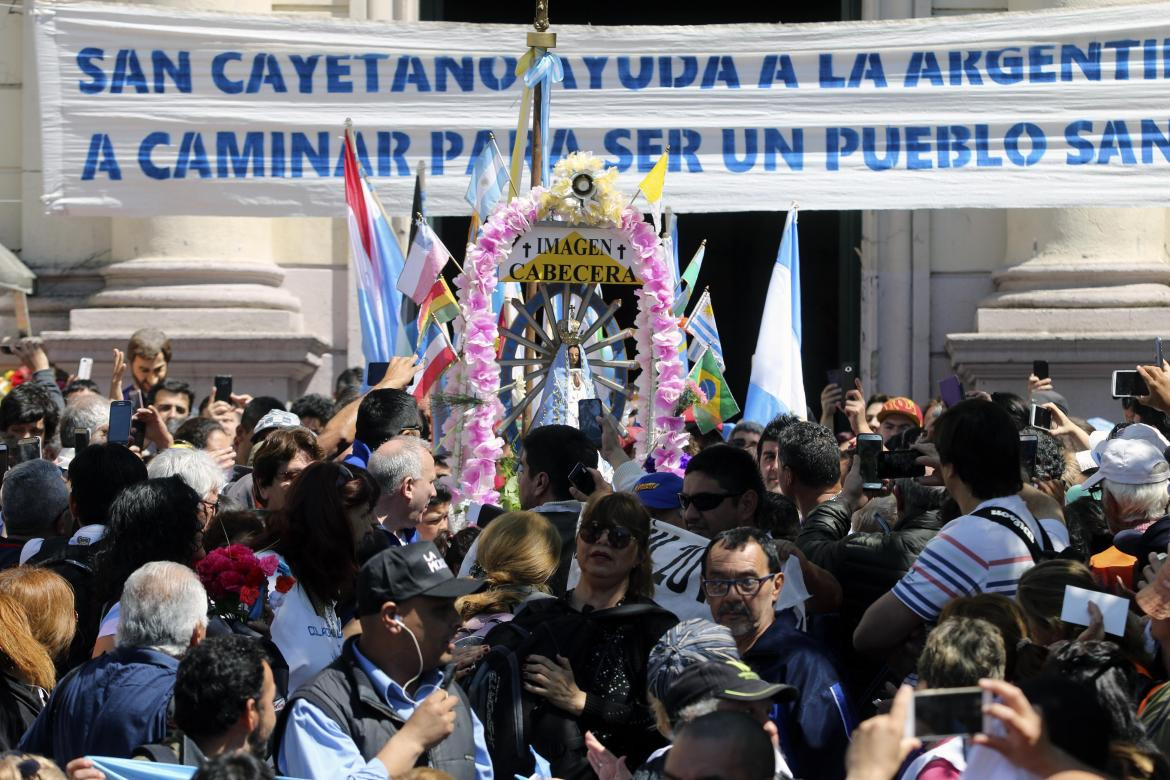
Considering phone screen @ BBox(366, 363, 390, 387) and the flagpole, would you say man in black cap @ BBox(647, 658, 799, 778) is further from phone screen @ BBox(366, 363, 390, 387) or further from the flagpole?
the flagpole

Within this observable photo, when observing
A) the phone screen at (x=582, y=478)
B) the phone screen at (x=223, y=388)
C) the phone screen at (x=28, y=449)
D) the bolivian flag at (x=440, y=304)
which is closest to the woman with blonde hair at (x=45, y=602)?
the phone screen at (x=582, y=478)

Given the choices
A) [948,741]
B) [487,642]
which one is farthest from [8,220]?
[948,741]

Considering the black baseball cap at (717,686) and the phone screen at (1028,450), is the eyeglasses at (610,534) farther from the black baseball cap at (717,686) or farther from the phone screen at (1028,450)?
the phone screen at (1028,450)

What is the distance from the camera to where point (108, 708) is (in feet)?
15.3

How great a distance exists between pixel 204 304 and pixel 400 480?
681 centimetres

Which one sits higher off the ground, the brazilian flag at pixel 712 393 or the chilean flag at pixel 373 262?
the chilean flag at pixel 373 262

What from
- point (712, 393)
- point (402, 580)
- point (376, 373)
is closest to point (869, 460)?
point (402, 580)

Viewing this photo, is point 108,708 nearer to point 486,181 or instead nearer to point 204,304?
point 486,181

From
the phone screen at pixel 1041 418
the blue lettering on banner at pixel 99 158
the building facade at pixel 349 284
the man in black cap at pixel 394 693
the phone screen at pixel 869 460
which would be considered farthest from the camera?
the building facade at pixel 349 284

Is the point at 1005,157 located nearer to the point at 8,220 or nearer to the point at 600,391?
the point at 600,391

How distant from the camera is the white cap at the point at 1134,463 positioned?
634cm

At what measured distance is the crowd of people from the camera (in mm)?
4047

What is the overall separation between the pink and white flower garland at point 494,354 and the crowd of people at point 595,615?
123 centimetres

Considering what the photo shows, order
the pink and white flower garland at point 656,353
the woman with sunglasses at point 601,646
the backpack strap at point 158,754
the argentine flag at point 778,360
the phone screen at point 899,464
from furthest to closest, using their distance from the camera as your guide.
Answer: the argentine flag at point 778,360, the pink and white flower garland at point 656,353, the phone screen at point 899,464, the woman with sunglasses at point 601,646, the backpack strap at point 158,754
